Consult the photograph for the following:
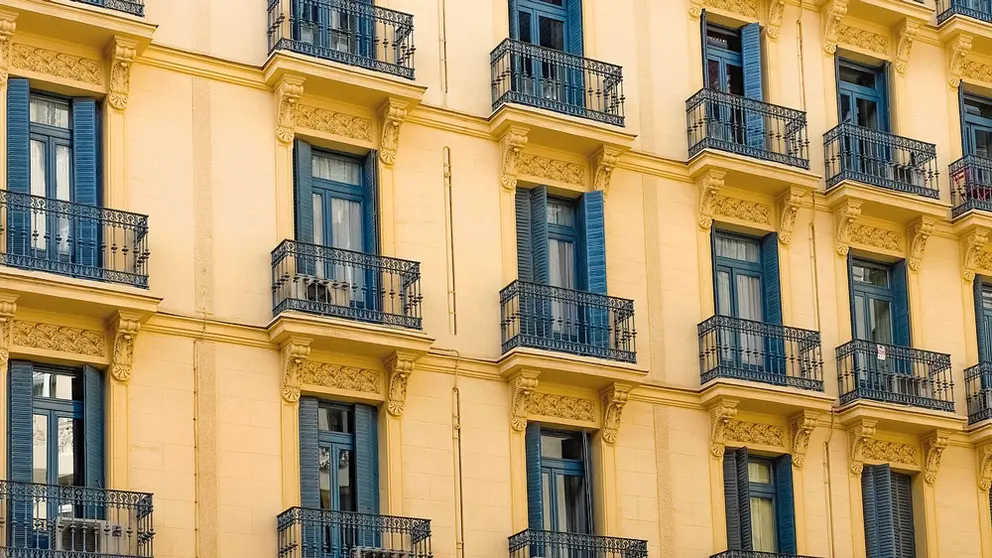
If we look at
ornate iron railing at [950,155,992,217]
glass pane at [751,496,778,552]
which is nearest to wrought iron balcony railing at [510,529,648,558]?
glass pane at [751,496,778,552]

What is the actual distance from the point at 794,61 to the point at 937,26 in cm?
322

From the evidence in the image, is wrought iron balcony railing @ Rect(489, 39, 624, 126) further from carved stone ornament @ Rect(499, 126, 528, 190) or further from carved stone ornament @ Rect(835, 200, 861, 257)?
carved stone ornament @ Rect(835, 200, 861, 257)

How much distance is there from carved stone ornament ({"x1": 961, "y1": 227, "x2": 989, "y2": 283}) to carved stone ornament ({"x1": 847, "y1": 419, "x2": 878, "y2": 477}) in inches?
152

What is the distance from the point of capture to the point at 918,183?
31750 millimetres

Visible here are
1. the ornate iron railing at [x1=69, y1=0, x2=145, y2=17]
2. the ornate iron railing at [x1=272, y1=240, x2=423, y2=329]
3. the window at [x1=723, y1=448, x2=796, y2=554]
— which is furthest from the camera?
the window at [x1=723, y1=448, x2=796, y2=554]

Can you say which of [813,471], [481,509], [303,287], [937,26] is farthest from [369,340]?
[937,26]

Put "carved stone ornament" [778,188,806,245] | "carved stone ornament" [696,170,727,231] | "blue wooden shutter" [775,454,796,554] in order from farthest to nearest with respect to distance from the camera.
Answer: "carved stone ornament" [778,188,806,245] < "carved stone ornament" [696,170,727,231] < "blue wooden shutter" [775,454,796,554]

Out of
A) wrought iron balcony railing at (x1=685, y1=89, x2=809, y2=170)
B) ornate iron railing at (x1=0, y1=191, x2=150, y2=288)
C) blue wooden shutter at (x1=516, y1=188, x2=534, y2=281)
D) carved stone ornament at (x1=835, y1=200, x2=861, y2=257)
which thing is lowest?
ornate iron railing at (x1=0, y1=191, x2=150, y2=288)

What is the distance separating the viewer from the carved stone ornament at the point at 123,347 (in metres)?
24.2

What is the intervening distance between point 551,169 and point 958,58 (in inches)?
343

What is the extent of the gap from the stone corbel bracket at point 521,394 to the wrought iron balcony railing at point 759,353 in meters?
3.14

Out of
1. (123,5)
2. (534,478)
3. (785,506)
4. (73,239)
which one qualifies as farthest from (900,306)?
(73,239)

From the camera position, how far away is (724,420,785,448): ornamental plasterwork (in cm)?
2891

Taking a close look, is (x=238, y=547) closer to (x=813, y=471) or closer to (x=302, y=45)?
(x=302, y=45)
